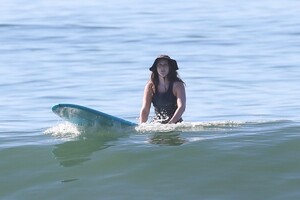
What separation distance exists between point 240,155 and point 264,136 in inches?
44.3

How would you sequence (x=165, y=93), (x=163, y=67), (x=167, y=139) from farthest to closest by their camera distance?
(x=165, y=93), (x=163, y=67), (x=167, y=139)

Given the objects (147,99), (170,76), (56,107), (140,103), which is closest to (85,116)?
(56,107)

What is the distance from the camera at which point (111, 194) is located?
41.3 ft

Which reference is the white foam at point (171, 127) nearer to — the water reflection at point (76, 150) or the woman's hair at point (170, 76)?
the woman's hair at point (170, 76)

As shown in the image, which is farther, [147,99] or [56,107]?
[147,99]

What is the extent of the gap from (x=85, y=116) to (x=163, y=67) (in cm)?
127

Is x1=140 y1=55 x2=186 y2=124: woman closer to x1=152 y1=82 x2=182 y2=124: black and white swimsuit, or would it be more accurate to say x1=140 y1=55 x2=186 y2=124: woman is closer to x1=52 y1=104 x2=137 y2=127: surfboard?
x1=152 y1=82 x2=182 y2=124: black and white swimsuit

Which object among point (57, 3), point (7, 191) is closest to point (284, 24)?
point (57, 3)

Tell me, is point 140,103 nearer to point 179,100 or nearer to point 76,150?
point 179,100

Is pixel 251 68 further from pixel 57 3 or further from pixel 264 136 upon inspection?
pixel 57 3

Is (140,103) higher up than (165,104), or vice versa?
(140,103)

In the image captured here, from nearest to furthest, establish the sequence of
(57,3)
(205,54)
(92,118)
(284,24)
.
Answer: (92,118) → (205,54) → (284,24) → (57,3)

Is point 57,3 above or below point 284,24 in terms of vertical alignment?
above

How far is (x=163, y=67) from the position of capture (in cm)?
1466
